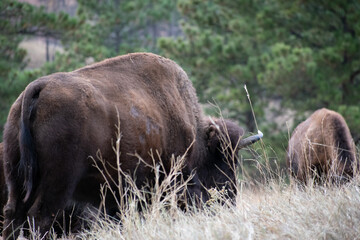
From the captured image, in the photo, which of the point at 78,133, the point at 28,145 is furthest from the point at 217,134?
the point at 28,145

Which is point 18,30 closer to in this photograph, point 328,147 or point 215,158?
point 215,158

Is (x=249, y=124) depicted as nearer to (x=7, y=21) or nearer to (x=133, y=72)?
(x=7, y=21)

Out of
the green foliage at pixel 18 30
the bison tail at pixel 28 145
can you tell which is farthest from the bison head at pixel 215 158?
the green foliage at pixel 18 30

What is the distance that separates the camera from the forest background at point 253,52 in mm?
12633

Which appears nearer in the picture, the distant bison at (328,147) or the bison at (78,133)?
the bison at (78,133)

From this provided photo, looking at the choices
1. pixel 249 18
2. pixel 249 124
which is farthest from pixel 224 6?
pixel 249 124

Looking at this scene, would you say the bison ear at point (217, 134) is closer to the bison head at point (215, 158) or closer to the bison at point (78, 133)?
the bison head at point (215, 158)

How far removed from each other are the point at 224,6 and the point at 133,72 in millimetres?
12446

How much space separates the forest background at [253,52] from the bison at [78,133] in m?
5.31

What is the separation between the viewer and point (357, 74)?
1445 cm

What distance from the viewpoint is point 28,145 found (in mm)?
3969

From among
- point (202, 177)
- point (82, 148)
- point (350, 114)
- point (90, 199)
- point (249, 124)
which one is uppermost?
point (82, 148)

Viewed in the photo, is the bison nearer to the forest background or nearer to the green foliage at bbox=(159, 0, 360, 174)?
the forest background

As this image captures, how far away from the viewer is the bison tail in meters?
3.97
